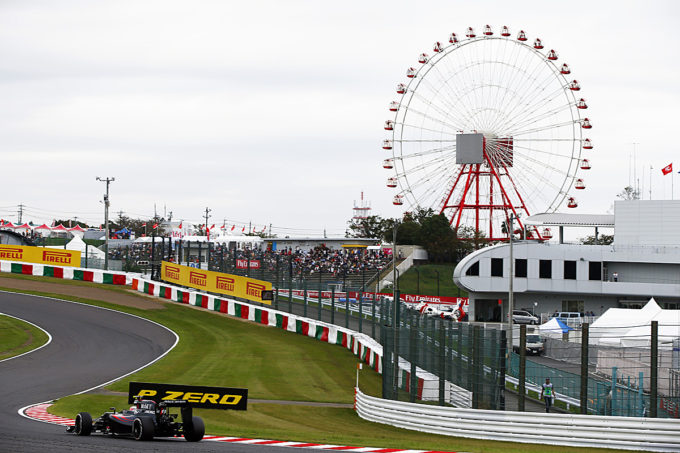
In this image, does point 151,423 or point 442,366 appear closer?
point 151,423

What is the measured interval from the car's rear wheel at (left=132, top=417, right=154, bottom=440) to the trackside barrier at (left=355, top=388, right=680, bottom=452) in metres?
6.73

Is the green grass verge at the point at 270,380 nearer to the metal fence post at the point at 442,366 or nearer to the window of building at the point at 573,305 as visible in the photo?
the metal fence post at the point at 442,366

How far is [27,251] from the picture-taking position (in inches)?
2191

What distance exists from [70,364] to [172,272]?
21.8 meters

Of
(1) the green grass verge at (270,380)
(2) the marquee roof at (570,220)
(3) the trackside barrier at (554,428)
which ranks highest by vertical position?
(2) the marquee roof at (570,220)

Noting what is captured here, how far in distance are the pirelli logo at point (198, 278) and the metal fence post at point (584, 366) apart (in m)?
34.1

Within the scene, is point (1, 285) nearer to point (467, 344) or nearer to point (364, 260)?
point (364, 260)

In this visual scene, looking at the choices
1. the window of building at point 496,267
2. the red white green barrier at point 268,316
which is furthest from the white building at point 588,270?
the red white green barrier at point 268,316

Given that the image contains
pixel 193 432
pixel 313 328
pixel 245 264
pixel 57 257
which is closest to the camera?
pixel 193 432

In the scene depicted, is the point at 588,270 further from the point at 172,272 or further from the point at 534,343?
the point at 534,343

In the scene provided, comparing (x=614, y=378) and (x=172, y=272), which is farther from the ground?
(x=172, y=272)

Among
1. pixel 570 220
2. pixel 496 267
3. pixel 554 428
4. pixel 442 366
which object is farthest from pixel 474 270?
pixel 554 428

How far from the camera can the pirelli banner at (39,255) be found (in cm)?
5550

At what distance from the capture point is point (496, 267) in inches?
2363
